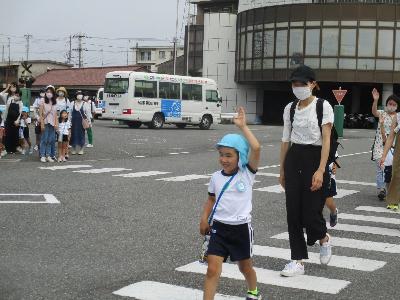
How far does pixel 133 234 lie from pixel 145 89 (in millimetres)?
28076

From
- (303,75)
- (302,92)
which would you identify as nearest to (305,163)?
(302,92)

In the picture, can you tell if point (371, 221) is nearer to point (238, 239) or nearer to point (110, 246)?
point (110, 246)

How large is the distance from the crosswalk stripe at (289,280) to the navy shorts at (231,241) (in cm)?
→ 107

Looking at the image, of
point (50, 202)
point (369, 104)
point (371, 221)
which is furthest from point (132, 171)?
point (369, 104)

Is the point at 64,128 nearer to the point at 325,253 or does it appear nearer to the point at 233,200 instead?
the point at 325,253

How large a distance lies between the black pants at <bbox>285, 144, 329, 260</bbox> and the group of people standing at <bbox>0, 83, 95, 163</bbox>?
11.4m

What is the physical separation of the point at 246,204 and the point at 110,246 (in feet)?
8.73

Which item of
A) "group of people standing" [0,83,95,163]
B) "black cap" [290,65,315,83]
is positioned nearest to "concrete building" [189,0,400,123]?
"group of people standing" [0,83,95,163]

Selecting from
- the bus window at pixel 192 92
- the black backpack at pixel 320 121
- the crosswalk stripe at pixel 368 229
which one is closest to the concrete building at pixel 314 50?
the bus window at pixel 192 92

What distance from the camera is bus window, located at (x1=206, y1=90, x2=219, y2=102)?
3884 centimetres

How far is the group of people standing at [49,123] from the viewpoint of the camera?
16.6m

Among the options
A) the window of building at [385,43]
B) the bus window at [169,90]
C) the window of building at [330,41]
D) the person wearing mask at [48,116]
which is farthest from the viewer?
the window of building at [330,41]

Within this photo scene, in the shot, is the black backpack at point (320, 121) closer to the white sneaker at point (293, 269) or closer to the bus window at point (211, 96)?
the white sneaker at point (293, 269)

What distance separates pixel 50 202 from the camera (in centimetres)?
1009
